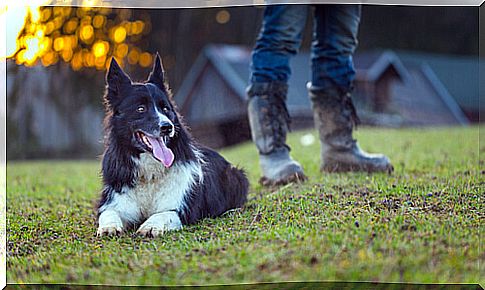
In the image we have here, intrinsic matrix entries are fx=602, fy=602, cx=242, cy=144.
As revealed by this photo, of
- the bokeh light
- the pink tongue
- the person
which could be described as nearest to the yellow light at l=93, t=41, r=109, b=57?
the bokeh light

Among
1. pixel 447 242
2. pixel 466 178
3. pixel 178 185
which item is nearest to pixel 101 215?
pixel 178 185

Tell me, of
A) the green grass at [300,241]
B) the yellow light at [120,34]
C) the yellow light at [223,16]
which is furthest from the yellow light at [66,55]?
the green grass at [300,241]

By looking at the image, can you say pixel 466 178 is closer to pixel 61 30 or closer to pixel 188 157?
pixel 188 157

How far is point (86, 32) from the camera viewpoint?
12.6 feet

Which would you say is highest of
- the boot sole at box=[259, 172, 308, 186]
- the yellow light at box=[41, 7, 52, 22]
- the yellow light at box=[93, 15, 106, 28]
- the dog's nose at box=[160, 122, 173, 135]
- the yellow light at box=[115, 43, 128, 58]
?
the yellow light at box=[41, 7, 52, 22]

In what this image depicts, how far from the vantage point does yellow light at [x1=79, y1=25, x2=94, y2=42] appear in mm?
3770

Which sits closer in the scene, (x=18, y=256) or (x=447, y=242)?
(x=447, y=242)

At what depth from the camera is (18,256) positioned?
→ 253cm

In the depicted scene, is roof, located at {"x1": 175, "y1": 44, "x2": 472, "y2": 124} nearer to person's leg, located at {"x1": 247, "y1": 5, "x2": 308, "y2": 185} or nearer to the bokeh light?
person's leg, located at {"x1": 247, "y1": 5, "x2": 308, "y2": 185}

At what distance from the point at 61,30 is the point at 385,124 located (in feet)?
8.36

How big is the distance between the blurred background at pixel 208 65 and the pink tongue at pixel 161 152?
0.51m

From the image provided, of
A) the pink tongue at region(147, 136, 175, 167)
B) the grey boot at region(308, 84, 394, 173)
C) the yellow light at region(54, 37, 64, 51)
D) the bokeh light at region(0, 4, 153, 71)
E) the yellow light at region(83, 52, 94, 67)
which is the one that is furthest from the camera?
the yellow light at region(83, 52, 94, 67)

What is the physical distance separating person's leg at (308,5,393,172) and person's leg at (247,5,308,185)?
201 mm

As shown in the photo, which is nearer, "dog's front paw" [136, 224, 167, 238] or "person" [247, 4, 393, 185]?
"dog's front paw" [136, 224, 167, 238]
